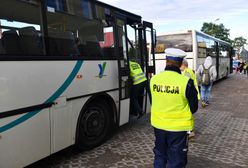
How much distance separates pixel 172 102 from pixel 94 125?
266cm

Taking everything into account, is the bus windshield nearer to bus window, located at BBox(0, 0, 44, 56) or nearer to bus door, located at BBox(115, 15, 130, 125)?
bus door, located at BBox(115, 15, 130, 125)

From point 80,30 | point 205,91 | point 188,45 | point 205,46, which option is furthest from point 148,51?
point 205,46

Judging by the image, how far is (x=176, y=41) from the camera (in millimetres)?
15758

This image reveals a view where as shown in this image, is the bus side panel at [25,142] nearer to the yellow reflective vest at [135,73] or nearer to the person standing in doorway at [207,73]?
the yellow reflective vest at [135,73]

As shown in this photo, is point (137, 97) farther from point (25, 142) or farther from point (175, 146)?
point (175, 146)

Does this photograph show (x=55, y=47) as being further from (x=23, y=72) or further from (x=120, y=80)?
(x=120, y=80)

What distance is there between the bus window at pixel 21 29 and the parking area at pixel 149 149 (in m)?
2.06

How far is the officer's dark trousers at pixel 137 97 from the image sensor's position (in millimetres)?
6696

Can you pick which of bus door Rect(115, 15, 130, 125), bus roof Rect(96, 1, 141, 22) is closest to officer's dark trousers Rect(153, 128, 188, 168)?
bus door Rect(115, 15, 130, 125)

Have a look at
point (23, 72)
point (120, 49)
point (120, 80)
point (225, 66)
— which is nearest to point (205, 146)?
point (120, 80)

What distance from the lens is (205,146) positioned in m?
5.90

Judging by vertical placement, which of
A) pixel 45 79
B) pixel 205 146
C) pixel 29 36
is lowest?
pixel 205 146

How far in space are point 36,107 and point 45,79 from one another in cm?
44

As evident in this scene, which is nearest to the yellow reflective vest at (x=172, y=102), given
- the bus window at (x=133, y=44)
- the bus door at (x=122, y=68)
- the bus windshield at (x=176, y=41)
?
the bus door at (x=122, y=68)
